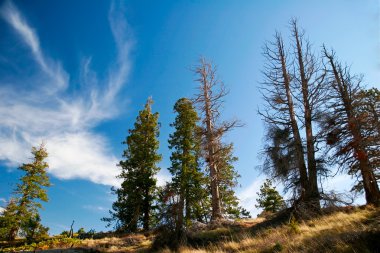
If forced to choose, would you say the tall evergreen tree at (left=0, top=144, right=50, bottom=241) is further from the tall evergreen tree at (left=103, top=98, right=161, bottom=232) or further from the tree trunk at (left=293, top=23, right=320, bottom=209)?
the tree trunk at (left=293, top=23, right=320, bottom=209)

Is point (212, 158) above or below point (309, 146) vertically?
above

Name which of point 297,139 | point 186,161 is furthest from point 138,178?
point 297,139

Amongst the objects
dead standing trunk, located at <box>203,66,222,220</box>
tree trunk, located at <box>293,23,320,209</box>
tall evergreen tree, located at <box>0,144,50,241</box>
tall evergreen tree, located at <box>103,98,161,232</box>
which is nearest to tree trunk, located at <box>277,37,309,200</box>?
tree trunk, located at <box>293,23,320,209</box>

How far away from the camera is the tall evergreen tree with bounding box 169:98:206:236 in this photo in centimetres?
2142

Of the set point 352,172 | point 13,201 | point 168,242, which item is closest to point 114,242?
point 168,242

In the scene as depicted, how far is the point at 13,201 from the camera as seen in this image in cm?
2958

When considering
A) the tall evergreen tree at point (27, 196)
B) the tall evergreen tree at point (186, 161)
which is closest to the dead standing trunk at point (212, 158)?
the tall evergreen tree at point (186, 161)

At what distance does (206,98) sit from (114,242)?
12.7m

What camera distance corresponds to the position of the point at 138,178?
23750 mm

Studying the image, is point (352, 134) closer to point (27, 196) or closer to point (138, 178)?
point (138, 178)

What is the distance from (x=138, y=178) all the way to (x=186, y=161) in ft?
16.3

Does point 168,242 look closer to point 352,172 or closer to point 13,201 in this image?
point 352,172

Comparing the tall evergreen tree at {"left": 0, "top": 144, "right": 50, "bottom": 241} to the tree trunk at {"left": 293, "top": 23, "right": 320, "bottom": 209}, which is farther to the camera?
the tall evergreen tree at {"left": 0, "top": 144, "right": 50, "bottom": 241}

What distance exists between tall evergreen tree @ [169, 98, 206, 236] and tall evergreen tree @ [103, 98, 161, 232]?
9.27 feet
